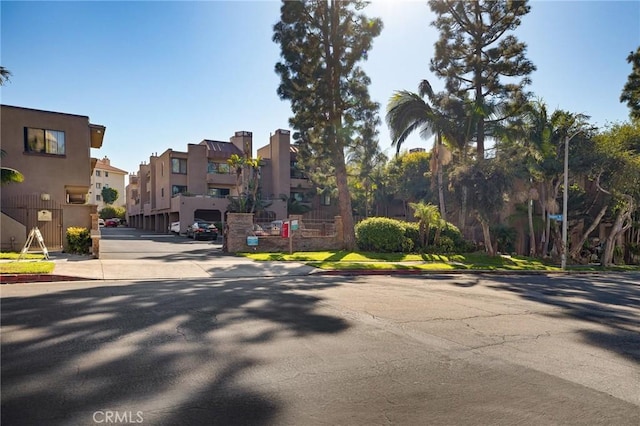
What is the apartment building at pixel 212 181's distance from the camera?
4286 cm

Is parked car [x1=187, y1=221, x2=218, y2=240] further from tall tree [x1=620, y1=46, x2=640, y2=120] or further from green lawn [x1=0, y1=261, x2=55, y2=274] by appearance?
tall tree [x1=620, y1=46, x2=640, y2=120]

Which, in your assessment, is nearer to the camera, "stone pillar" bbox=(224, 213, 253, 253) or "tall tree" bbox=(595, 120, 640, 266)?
"stone pillar" bbox=(224, 213, 253, 253)

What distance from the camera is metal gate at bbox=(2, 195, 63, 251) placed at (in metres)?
20.0

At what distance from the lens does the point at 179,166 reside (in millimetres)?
46500

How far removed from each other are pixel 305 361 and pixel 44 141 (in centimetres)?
2317

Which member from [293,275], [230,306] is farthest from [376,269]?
[230,306]

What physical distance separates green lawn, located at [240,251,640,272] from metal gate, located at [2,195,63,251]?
29.0 ft

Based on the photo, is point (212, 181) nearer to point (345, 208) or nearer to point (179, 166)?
point (179, 166)

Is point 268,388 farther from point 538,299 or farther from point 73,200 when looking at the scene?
point 73,200

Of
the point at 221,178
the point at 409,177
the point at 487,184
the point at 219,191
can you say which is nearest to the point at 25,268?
the point at 487,184

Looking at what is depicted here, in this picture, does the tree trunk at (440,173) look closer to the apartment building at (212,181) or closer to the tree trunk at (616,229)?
the tree trunk at (616,229)

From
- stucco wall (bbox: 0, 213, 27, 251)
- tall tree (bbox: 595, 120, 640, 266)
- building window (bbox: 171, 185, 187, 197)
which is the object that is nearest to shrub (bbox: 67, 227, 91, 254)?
stucco wall (bbox: 0, 213, 27, 251)

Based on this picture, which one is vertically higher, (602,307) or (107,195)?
(107,195)

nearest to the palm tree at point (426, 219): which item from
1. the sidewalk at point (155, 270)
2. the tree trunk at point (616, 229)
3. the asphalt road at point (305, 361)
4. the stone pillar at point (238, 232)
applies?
the sidewalk at point (155, 270)
